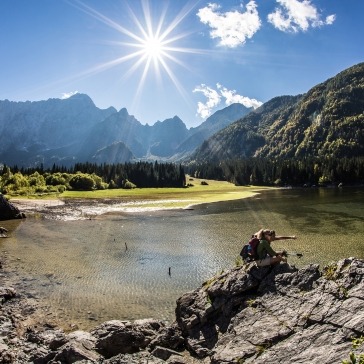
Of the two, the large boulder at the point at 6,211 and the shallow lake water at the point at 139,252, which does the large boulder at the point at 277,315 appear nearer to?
the shallow lake water at the point at 139,252

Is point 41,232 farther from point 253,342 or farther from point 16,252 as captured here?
point 253,342

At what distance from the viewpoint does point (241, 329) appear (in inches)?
737

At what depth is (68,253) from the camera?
52719 mm

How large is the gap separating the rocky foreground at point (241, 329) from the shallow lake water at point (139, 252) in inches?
204

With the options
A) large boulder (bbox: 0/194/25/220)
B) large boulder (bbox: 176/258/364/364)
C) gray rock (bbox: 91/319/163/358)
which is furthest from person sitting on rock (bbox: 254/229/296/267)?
large boulder (bbox: 0/194/25/220)

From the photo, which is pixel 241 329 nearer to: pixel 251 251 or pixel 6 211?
pixel 251 251

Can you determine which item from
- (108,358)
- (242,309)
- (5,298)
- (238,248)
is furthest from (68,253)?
(242,309)

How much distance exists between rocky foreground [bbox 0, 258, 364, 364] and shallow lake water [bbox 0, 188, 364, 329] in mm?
5172

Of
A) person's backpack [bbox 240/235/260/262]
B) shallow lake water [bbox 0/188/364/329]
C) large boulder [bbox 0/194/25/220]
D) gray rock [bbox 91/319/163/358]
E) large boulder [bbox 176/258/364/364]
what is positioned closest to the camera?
large boulder [bbox 176/258/364/364]

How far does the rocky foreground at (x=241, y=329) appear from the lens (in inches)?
591

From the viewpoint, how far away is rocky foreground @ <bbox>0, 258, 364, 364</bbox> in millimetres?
15000

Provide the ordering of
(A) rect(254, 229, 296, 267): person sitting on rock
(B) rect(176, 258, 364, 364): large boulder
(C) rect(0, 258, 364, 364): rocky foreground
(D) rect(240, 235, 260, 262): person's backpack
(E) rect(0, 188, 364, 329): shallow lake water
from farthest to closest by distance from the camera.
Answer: (E) rect(0, 188, 364, 329): shallow lake water → (D) rect(240, 235, 260, 262): person's backpack → (A) rect(254, 229, 296, 267): person sitting on rock → (C) rect(0, 258, 364, 364): rocky foreground → (B) rect(176, 258, 364, 364): large boulder

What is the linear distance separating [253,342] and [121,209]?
318 ft

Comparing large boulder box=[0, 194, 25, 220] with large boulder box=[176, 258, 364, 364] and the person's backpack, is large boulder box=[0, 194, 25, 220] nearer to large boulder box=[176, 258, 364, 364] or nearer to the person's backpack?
large boulder box=[176, 258, 364, 364]
